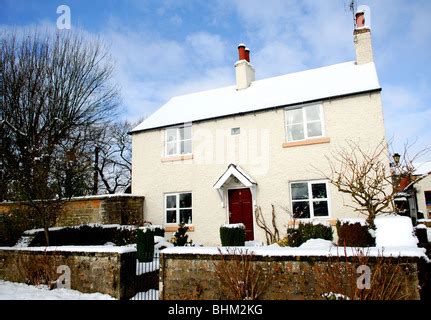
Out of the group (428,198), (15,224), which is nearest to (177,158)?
(15,224)

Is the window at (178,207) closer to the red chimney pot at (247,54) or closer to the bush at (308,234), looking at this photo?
the bush at (308,234)

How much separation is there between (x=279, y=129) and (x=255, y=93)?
3046 mm

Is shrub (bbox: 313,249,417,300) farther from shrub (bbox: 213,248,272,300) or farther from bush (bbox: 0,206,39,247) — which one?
bush (bbox: 0,206,39,247)

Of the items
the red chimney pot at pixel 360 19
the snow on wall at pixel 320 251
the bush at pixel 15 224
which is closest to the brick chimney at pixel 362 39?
the red chimney pot at pixel 360 19

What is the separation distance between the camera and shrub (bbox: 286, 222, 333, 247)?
374 inches

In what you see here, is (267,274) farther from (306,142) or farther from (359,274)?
(306,142)

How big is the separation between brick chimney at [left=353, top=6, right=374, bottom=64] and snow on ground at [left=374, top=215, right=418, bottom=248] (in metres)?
9.86

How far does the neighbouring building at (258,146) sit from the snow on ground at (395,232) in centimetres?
526

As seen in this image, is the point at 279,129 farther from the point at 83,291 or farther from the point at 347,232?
the point at 83,291

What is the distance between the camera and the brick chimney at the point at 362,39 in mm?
13187

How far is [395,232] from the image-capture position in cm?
576

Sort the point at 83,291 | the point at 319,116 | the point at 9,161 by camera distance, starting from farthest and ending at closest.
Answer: the point at 9,161
the point at 319,116
the point at 83,291

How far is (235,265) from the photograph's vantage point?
218 inches

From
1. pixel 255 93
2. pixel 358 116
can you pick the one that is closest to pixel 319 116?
pixel 358 116
